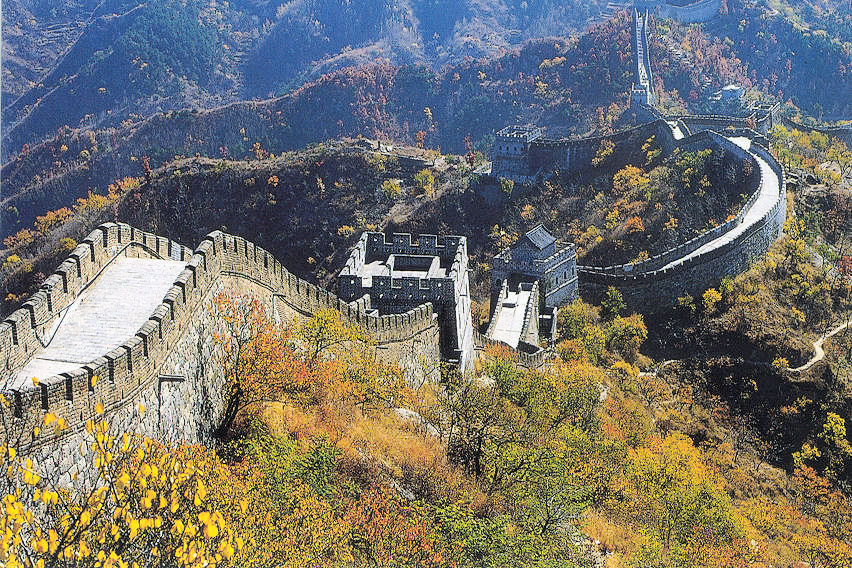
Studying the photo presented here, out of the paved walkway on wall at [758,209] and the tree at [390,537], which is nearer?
the tree at [390,537]

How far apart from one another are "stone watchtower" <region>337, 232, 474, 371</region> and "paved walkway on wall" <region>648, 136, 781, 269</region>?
2443 centimetres

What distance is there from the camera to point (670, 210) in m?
68.4

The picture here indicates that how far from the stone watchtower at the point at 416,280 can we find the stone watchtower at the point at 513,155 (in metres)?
55.1

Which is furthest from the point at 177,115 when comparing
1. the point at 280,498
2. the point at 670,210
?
the point at 280,498

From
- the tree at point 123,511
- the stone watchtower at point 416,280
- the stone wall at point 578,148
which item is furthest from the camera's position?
the stone wall at point 578,148

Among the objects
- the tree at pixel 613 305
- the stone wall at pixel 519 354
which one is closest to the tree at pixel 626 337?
the tree at pixel 613 305

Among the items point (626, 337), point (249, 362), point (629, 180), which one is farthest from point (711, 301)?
point (249, 362)

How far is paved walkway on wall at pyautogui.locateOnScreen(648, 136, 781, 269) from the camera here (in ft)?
190

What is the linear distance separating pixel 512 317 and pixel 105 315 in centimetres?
3484

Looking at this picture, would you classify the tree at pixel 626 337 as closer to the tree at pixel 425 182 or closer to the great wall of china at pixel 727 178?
the great wall of china at pixel 727 178

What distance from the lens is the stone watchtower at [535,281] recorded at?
175 feet

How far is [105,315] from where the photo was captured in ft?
63.4

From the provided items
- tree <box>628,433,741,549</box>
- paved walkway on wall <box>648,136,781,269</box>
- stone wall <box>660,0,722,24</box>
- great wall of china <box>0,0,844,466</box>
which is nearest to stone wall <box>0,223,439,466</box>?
great wall of china <box>0,0,844,466</box>

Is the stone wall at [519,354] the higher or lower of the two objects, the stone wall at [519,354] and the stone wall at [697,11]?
the lower
